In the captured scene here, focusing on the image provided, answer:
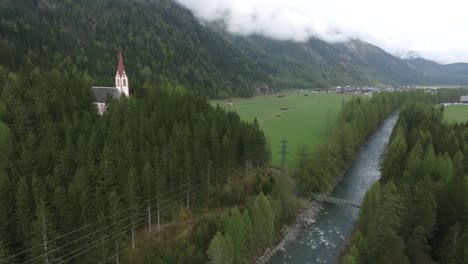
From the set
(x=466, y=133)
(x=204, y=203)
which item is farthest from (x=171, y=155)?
(x=466, y=133)

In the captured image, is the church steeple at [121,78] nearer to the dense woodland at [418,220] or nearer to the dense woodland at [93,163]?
the dense woodland at [93,163]

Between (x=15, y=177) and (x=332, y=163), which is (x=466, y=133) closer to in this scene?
(x=332, y=163)

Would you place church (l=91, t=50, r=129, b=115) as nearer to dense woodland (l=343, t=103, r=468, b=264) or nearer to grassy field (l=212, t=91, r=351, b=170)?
grassy field (l=212, t=91, r=351, b=170)

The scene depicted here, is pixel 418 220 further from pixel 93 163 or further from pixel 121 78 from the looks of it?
pixel 121 78

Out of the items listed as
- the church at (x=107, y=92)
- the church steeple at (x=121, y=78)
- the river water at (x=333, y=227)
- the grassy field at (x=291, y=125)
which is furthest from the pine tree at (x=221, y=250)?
the church steeple at (x=121, y=78)

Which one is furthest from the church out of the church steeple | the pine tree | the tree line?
the pine tree

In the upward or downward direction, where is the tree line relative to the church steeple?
downward

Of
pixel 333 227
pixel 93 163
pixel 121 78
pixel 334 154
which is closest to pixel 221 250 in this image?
pixel 93 163

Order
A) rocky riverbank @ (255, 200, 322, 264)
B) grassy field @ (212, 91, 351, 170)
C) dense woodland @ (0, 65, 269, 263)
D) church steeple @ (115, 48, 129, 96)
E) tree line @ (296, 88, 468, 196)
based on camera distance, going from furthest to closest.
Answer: grassy field @ (212, 91, 351, 170) → church steeple @ (115, 48, 129, 96) → tree line @ (296, 88, 468, 196) → rocky riverbank @ (255, 200, 322, 264) → dense woodland @ (0, 65, 269, 263)
